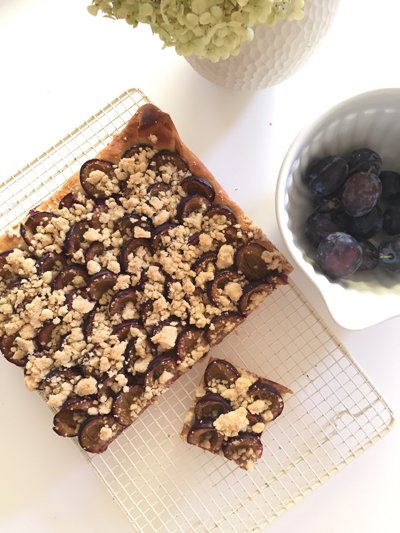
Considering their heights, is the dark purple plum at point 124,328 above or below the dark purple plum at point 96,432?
above

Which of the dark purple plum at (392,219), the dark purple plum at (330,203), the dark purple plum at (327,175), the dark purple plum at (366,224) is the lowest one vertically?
the dark purple plum at (392,219)

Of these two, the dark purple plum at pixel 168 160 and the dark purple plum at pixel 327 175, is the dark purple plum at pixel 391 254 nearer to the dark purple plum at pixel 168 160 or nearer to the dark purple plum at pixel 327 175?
the dark purple plum at pixel 327 175

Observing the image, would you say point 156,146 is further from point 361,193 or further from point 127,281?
point 361,193

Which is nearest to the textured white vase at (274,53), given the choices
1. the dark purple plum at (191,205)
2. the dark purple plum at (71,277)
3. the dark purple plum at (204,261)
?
the dark purple plum at (191,205)

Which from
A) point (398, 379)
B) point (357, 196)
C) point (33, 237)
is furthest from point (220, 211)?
point (398, 379)

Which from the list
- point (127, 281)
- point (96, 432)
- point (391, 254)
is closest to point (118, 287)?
point (127, 281)

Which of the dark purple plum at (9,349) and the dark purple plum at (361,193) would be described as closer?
the dark purple plum at (361,193)

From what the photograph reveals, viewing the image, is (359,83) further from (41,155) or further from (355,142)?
(41,155)

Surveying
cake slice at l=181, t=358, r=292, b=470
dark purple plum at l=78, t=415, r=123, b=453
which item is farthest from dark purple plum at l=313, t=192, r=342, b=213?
dark purple plum at l=78, t=415, r=123, b=453
